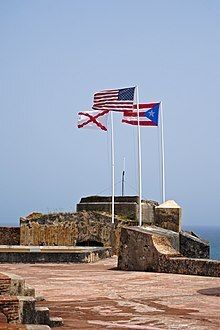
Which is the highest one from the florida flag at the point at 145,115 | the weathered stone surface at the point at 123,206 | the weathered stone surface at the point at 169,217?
the florida flag at the point at 145,115

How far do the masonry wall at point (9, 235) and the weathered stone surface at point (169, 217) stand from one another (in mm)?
7481

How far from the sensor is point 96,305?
10.6 meters

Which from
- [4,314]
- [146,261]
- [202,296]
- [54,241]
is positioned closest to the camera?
[4,314]

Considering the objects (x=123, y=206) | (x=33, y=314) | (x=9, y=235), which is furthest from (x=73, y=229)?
(x=33, y=314)

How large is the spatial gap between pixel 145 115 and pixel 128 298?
56.0ft

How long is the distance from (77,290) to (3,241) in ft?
59.5

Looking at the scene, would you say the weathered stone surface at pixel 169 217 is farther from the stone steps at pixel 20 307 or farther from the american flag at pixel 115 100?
the stone steps at pixel 20 307

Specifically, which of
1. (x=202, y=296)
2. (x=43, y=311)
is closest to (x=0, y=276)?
(x=43, y=311)

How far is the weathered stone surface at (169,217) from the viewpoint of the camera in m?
24.6

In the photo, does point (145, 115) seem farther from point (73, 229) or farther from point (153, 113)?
point (73, 229)

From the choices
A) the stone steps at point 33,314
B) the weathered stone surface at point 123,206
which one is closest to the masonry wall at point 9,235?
the weathered stone surface at point 123,206

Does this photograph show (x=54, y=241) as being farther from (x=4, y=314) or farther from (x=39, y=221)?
(x=4, y=314)

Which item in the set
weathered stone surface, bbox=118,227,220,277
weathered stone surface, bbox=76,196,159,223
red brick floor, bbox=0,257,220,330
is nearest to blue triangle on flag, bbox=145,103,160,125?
weathered stone surface, bbox=76,196,159,223

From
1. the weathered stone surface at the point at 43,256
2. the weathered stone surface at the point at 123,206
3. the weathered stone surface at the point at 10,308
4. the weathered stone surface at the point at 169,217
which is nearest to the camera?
the weathered stone surface at the point at 10,308
